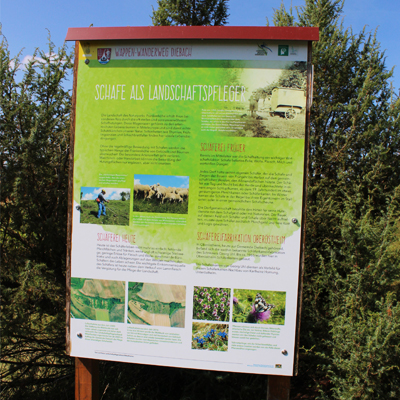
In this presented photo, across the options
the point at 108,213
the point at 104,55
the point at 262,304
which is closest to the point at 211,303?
the point at 262,304

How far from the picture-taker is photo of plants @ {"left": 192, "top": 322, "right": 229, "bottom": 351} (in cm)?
217

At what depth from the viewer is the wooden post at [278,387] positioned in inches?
88.4

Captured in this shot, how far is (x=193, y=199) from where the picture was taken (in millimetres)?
2184

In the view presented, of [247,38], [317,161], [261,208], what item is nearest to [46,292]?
[261,208]

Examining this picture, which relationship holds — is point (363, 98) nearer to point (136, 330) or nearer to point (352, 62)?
point (352, 62)

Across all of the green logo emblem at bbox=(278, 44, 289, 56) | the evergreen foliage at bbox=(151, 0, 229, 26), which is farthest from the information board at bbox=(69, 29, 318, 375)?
the evergreen foliage at bbox=(151, 0, 229, 26)

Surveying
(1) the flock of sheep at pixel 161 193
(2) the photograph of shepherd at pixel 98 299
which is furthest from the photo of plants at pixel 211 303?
(1) the flock of sheep at pixel 161 193

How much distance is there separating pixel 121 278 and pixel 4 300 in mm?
1706

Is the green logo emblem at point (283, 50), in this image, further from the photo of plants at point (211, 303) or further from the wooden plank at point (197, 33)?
the photo of plants at point (211, 303)

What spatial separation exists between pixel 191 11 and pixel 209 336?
4390mm

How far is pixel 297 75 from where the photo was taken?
215 cm

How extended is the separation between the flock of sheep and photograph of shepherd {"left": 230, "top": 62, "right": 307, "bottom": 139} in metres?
0.57

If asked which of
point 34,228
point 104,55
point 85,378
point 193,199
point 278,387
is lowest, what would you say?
point 85,378

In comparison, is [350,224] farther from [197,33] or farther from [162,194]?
[197,33]
